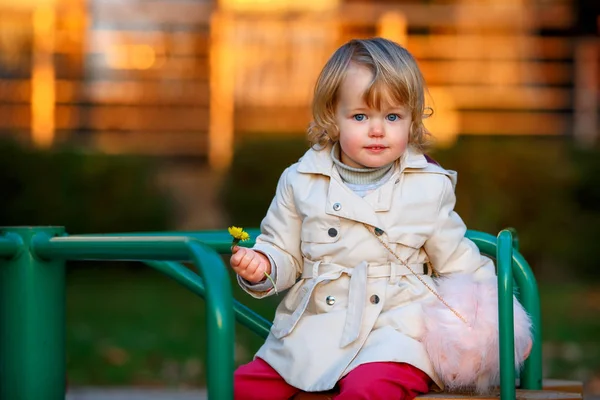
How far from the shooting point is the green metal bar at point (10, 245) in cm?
282

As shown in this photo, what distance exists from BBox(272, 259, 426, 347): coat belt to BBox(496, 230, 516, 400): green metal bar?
36 centimetres

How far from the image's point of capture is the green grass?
5578 mm

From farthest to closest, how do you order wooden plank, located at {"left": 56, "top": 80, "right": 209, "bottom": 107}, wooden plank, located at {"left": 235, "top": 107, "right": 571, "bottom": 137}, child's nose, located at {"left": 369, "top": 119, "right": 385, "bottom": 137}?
wooden plank, located at {"left": 56, "top": 80, "right": 209, "bottom": 107}
wooden plank, located at {"left": 235, "top": 107, "right": 571, "bottom": 137}
child's nose, located at {"left": 369, "top": 119, "right": 385, "bottom": 137}

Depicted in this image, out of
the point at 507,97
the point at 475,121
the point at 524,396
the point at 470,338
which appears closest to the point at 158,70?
the point at 475,121

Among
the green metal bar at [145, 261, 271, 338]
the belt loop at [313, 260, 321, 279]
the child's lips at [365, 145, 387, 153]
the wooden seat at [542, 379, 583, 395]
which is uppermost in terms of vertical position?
the child's lips at [365, 145, 387, 153]

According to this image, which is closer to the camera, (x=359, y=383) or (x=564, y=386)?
(x=359, y=383)

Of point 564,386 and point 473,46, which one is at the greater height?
point 473,46

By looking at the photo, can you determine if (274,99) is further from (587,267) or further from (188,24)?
(587,267)

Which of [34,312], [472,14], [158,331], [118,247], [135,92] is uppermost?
[472,14]

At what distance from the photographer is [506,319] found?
2406 mm

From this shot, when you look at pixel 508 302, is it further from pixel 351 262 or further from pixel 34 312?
pixel 34 312

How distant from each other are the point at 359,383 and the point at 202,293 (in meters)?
0.64

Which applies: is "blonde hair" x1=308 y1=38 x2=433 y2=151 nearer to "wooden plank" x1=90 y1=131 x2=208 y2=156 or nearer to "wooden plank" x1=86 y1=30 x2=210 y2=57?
"wooden plank" x1=90 y1=131 x2=208 y2=156

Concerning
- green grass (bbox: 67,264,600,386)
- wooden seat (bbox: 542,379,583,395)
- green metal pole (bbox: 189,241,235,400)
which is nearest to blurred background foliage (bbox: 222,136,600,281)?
green grass (bbox: 67,264,600,386)
